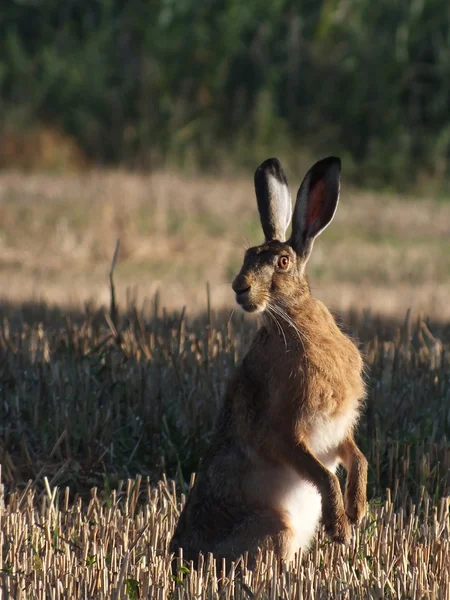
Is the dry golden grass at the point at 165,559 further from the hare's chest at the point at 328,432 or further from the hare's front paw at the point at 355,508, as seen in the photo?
the hare's chest at the point at 328,432

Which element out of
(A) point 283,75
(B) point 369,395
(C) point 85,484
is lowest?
(C) point 85,484

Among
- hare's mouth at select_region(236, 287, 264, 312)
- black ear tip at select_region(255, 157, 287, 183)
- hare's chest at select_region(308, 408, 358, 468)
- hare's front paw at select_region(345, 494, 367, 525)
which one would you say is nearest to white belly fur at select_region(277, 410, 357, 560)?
hare's chest at select_region(308, 408, 358, 468)

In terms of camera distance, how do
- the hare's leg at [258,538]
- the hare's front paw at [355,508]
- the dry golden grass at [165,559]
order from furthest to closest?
1. the hare's front paw at [355,508]
2. the hare's leg at [258,538]
3. the dry golden grass at [165,559]

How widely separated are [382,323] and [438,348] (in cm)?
156

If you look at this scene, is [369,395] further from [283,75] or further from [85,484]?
[283,75]

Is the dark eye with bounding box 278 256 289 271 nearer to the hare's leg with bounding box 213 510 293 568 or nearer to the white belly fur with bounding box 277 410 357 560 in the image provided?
the white belly fur with bounding box 277 410 357 560

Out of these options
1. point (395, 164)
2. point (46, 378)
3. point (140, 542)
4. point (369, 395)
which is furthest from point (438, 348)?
point (395, 164)

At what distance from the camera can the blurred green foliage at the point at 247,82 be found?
16391 mm

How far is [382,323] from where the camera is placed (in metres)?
7.96

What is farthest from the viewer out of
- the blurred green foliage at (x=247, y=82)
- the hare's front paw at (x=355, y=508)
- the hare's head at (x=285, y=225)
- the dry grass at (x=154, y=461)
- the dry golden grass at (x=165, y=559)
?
the blurred green foliage at (x=247, y=82)

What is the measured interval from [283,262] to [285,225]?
1.11ft

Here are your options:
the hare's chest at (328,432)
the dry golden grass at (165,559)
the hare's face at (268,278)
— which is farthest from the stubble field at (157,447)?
the hare's face at (268,278)

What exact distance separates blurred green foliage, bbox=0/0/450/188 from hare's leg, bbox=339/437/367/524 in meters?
12.5

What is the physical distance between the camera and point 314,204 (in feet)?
13.8
